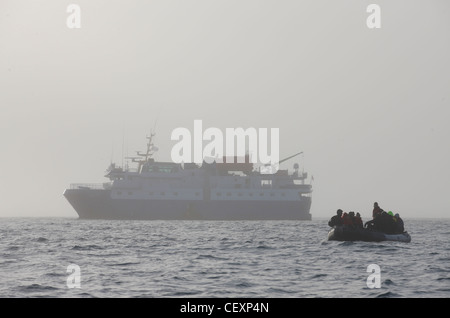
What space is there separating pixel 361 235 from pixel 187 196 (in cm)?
6977

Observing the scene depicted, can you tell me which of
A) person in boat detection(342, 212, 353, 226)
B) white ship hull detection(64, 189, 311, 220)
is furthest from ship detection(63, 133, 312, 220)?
person in boat detection(342, 212, 353, 226)

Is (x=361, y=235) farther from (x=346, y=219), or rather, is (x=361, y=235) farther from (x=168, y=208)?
(x=168, y=208)

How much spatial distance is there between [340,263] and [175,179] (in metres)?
81.6

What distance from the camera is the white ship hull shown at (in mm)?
104875

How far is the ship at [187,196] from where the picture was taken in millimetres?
105125

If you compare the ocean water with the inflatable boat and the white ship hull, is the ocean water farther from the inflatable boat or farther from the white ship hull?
the white ship hull

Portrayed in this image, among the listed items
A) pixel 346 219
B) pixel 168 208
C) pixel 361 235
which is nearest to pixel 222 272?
pixel 361 235

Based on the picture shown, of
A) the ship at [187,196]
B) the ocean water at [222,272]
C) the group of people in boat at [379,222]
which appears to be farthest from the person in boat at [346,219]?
the ship at [187,196]

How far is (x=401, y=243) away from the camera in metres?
39.4

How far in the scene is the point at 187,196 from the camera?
107m

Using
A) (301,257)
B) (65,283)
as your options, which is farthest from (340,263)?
(65,283)

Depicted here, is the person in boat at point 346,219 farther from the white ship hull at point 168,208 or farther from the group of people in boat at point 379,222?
the white ship hull at point 168,208

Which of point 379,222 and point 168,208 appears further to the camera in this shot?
point 168,208
